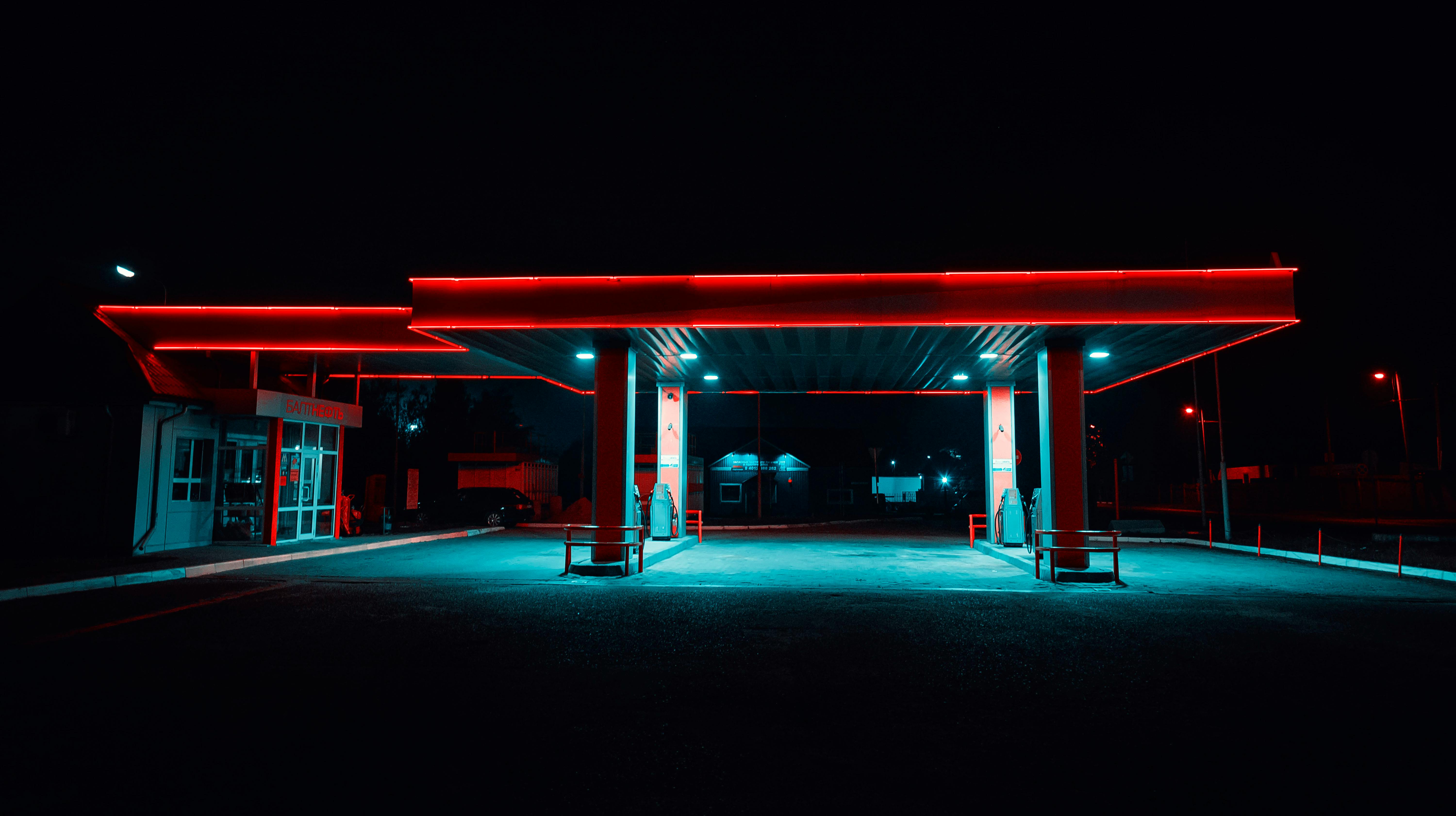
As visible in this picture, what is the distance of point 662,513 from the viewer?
19.6m

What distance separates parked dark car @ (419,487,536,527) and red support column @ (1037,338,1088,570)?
20919mm

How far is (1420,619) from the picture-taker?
8.86 meters

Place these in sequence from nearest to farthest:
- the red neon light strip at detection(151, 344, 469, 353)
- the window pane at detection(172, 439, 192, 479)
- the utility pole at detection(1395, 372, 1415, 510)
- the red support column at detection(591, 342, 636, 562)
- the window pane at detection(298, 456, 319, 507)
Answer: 1. the red support column at detection(591, 342, 636, 562)
2. the red neon light strip at detection(151, 344, 469, 353)
3. the window pane at detection(172, 439, 192, 479)
4. the window pane at detection(298, 456, 319, 507)
5. the utility pole at detection(1395, 372, 1415, 510)

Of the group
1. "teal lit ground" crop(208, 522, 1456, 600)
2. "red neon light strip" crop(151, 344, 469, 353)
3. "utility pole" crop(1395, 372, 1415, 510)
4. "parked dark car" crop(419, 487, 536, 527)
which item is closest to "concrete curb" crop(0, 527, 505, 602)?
"teal lit ground" crop(208, 522, 1456, 600)

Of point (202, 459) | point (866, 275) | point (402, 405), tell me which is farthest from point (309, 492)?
point (402, 405)

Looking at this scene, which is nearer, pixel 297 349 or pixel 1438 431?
pixel 297 349

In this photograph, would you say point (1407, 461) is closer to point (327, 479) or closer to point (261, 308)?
point (327, 479)

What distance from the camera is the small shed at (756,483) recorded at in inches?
1895

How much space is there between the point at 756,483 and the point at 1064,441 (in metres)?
36.5

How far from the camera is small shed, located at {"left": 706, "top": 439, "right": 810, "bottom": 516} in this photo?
48.1m

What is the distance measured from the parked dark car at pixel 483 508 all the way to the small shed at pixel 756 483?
56.5ft

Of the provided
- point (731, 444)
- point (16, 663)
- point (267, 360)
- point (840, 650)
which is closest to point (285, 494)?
point (267, 360)

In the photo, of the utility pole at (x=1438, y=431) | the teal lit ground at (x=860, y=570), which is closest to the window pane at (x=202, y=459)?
the teal lit ground at (x=860, y=570)

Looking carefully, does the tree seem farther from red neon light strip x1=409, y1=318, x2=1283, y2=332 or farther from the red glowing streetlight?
the red glowing streetlight
